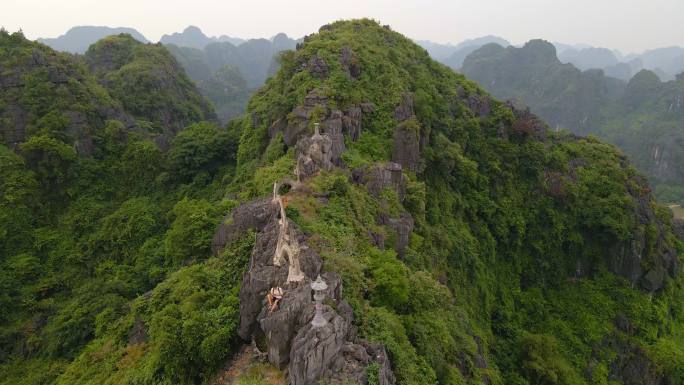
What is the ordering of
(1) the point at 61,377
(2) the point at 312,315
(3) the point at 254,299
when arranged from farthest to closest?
(1) the point at 61,377
(3) the point at 254,299
(2) the point at 312,315

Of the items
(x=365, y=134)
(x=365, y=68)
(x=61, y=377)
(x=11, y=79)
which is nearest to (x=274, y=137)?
(x=365, y=134)

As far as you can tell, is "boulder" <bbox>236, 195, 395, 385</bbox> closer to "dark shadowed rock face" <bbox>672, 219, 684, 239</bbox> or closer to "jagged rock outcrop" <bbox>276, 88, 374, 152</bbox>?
"jagged rock outcrop" <bbox>276, 88, 374, 152</bbox>

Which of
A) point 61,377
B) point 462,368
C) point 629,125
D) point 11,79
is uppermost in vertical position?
→ point 11,79

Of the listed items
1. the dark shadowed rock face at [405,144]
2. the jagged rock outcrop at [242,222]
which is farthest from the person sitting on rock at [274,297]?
the dark shadowed rock face at [405,144]

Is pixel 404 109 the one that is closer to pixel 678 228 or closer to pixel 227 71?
pixel 678 228

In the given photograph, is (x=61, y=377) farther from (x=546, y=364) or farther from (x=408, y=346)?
(x=546, y=364)

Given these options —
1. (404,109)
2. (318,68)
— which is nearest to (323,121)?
(318,68)

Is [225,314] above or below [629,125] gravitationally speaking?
above

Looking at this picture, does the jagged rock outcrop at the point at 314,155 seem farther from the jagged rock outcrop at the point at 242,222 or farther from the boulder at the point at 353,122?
the boulder at the point at 353,122
